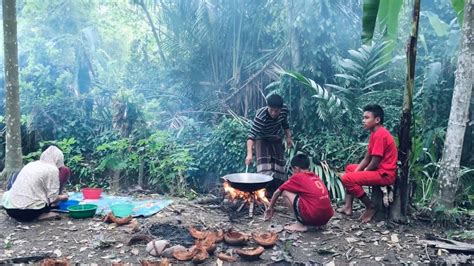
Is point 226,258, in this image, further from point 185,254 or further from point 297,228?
point 297,228

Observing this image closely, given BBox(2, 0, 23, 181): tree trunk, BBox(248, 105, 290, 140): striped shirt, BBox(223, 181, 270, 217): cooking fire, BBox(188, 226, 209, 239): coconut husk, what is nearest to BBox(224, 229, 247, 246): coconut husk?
BBox(188, 226, 209, 239): coconut husk

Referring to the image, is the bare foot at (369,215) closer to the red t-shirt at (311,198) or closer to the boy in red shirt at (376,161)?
the boy in red shirt at (376,161)

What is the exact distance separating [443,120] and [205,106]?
18.4 ft

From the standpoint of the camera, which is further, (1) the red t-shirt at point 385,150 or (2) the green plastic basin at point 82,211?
(2) the green plastic basin at point 82,211

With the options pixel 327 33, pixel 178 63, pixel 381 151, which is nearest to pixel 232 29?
pixel 178 63

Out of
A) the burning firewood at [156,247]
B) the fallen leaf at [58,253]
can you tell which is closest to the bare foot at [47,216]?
the fallen leaf at [58,253]

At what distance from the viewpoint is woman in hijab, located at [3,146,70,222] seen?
5.57m

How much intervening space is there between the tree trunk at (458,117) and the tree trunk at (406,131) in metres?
0.68

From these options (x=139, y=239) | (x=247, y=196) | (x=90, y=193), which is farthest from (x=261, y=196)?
(x=90, y=193)

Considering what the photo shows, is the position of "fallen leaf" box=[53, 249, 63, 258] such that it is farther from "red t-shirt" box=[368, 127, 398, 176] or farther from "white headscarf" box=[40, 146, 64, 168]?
"red t-shirt" box=[368, 127, 398, 176]

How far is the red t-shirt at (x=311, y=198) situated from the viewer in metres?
5.26

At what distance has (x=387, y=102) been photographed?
8.38 meters

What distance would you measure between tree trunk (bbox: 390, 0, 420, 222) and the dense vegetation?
0.21 metres

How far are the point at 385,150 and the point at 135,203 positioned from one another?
4.03m
